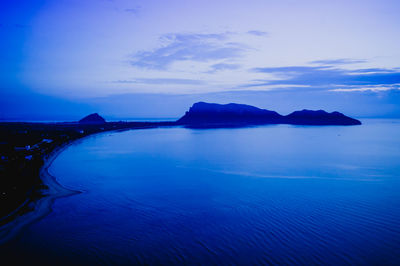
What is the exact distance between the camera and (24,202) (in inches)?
313

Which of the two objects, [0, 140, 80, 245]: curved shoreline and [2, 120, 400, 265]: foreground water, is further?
[0, 140, 80, 245]: curved shoreline

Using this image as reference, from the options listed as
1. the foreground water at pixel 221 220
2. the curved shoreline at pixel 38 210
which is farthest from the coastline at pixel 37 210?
Answer: the foreground water at pixel 221 220

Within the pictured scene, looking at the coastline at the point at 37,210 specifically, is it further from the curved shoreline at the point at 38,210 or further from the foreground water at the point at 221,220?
the foreground water at the point at 221,220

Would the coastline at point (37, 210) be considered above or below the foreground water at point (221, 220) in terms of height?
above

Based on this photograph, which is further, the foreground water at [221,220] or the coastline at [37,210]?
the coastline at [37,210]

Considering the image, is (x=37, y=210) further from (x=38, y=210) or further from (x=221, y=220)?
(x=221, y=220)

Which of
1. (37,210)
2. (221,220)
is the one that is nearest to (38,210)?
(37,210)

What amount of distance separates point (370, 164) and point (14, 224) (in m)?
18.4

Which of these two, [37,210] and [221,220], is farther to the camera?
[37,210]

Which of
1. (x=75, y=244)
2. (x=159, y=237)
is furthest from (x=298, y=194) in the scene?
(x=75, y=244)

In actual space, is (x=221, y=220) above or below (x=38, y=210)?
below

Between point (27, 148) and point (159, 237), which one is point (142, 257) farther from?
point (27, 148)

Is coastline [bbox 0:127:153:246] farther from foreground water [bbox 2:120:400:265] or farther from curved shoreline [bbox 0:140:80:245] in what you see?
foreground water [bbox 2:120:400:265]

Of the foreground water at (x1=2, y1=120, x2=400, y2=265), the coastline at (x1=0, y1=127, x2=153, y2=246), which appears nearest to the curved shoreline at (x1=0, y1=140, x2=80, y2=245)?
the coastline at (x1=0, y1=127, x2=153, y2=246)
